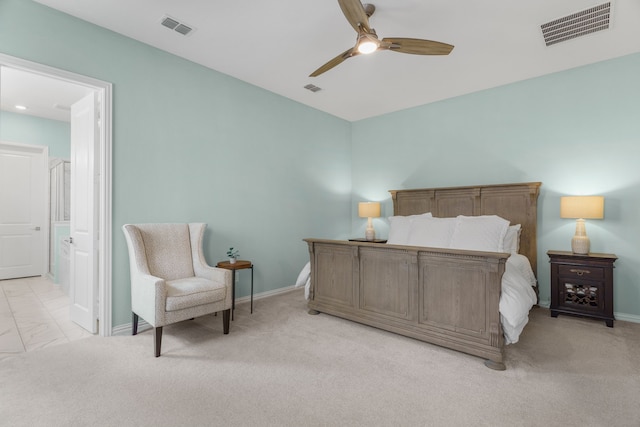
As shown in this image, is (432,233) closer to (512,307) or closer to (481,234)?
(481,234)

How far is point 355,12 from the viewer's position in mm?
2156

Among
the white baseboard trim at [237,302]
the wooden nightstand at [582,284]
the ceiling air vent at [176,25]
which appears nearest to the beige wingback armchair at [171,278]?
the white baseboard trim at [237,302]

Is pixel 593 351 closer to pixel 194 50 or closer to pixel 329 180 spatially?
pixel 329 180

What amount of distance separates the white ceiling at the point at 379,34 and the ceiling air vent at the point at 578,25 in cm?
7

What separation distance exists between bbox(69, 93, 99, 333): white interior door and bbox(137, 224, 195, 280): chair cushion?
48 centimetres

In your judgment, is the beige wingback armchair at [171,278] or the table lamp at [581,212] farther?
the table lamp at [581,212]

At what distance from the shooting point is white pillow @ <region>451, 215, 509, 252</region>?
3406 millimetres

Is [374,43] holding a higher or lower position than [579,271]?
higher

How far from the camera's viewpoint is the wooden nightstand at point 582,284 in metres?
3.27

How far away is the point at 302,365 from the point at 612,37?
4.41 metres

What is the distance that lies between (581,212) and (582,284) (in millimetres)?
809

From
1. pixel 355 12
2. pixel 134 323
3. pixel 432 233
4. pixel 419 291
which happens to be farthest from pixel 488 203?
pixel 134 323

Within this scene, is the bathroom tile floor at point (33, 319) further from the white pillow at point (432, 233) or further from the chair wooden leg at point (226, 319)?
the white pillow at point (432, 233)

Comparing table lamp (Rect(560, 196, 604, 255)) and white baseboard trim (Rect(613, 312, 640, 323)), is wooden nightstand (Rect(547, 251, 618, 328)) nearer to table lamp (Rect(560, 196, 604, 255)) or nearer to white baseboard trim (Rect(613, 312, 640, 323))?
table lamp (Rect(560, 196, 604, 255))
